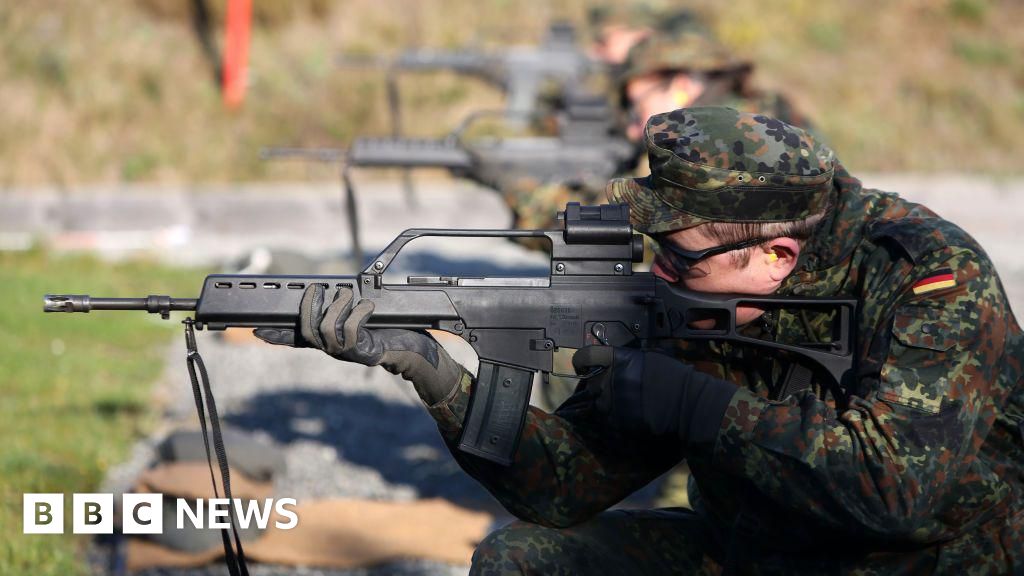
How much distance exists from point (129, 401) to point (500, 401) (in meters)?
3.48

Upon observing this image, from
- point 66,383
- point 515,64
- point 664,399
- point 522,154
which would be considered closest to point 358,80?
point 515,64

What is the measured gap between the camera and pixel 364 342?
9.40 ft

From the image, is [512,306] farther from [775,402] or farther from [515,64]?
[515,64]

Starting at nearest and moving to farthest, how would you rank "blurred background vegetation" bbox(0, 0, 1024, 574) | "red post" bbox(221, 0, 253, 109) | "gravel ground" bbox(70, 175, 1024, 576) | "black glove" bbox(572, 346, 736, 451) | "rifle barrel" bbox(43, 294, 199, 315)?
"black glove" bbox(572, 346, 736, 451)
"rifle barrel" bbox(43, 294, 199, 315)
"gravel ground" bbox(70, 175, 1024, 576)
"blurred background vegetation" bbox(0, 0, 1024, 574)
"red post" bbox(221, 0, 253, 109)

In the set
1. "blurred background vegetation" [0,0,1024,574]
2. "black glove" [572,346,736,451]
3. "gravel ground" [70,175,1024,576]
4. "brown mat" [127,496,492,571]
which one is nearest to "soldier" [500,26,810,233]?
"gravel ground" [70,175,1024,576]

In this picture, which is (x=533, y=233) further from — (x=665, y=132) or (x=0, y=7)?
(x=0, y=7)

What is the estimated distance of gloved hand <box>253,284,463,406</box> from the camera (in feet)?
9.34

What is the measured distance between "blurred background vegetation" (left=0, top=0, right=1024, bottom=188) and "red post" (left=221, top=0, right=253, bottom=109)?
126mm

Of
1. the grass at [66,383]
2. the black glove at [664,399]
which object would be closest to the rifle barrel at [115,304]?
the black glove at [664,399]

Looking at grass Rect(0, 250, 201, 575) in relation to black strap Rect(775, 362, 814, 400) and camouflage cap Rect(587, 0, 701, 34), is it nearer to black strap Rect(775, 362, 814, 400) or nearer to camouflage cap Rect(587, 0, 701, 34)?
black strap Rect(775, 362, 814, 400)

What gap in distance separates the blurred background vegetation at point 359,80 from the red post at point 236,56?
0.41 feet

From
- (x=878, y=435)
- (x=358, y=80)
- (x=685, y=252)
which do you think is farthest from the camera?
(x=358, y=80)

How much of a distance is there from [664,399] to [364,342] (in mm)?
749

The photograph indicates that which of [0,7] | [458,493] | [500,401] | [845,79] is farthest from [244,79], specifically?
[500,401]
